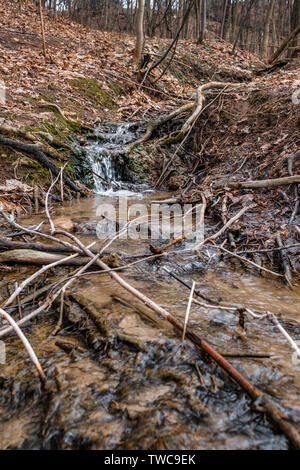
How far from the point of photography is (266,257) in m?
2.96

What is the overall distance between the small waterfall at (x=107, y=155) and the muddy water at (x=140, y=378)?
430 centimetres

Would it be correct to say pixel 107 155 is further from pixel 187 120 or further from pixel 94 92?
pixel 94 92

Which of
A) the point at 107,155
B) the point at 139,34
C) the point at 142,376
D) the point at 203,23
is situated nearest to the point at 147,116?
the point at 107,155

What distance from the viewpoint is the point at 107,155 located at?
669cm

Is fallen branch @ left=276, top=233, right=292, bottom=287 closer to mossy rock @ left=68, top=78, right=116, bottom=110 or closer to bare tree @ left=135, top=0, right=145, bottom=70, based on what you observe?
mossy rock @ left=68, top=78, right=116, bottom=110

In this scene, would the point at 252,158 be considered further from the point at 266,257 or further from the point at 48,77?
the point at 48,77

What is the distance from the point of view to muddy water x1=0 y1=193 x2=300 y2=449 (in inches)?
47.7

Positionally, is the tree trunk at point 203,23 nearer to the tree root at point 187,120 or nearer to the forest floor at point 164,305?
the tree root at point 187,120

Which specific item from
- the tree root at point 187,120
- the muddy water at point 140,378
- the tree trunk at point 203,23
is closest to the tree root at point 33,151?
the tree root at point 187,120

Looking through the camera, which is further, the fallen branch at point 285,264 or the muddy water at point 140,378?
the fallen branch at point 285,264

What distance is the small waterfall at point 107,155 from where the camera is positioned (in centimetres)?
639

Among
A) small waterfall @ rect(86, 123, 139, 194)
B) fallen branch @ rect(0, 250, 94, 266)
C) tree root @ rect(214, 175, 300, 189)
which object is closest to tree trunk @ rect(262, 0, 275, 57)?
small waterfall @ rect(86, 123, 139, 194)

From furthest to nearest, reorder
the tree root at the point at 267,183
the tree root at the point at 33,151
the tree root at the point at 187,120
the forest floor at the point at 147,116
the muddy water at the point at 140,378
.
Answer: the tree root at the point at 187,120 < the tree root at the point at 33,151 < the forest floor at the point at 147,116 < the tree root at the point at 267,183 < the muddy water at the point at 140,378
